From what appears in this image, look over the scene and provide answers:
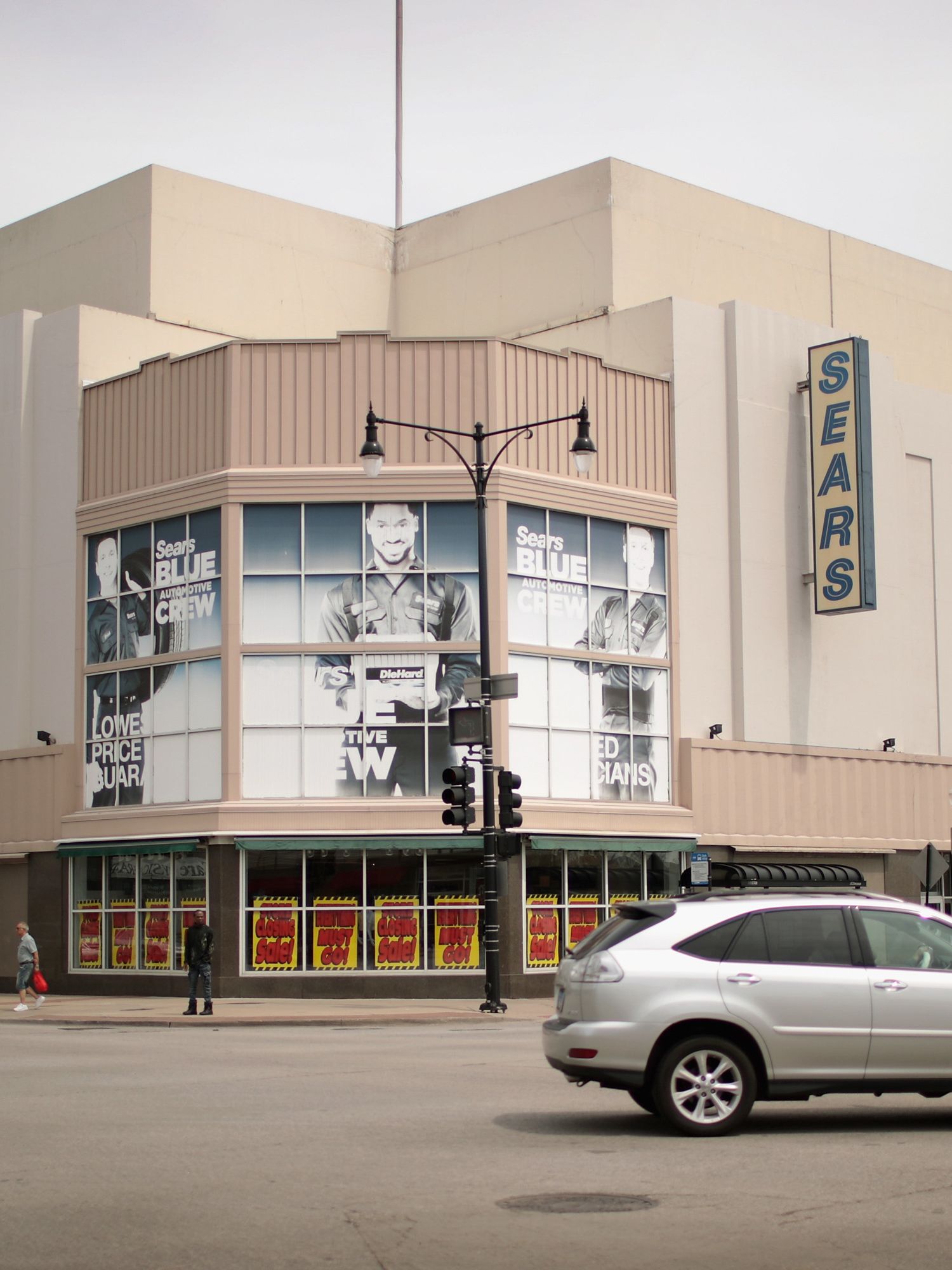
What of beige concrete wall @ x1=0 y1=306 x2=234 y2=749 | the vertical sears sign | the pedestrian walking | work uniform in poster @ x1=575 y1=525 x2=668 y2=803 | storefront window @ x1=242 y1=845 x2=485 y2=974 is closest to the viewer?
the pedestrian walking

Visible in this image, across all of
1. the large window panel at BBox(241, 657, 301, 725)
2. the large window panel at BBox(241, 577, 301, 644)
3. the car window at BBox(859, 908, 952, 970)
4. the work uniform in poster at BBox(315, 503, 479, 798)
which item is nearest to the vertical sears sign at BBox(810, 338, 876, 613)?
the work uniform in poster at BBox(315, 503, 479, 798)

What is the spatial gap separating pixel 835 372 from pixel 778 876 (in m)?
11.4

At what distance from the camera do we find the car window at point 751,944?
39.4 feet

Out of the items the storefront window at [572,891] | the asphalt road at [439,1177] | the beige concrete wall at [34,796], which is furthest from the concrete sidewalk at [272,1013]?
the asphalt road at [439,1177]

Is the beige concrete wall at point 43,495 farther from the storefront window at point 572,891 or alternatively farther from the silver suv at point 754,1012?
the silver suv at point 754,1012

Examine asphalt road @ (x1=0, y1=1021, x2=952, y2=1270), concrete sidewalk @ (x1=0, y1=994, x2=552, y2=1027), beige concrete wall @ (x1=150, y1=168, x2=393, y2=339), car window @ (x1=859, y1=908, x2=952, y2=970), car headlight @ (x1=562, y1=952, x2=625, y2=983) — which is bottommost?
concrete sidewalk @ (x1=0, y1=994, x2=552, y2=1027)

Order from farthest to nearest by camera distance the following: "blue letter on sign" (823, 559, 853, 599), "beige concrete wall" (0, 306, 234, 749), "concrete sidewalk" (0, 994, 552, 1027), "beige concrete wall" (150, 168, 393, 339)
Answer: "beige concrete wall" (150, 168, 393, 339), "blue letter on sign" (823, 559, 853, 599), "beige concrete wall" (0, 306, 234, 749), "concrete sidewalk" (0, 994, 552, 1027)

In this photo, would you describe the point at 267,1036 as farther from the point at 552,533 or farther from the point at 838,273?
the point at 838,273

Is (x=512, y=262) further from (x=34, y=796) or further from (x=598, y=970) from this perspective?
(x=598, y=970)

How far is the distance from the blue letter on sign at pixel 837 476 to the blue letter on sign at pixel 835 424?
1.29 ft

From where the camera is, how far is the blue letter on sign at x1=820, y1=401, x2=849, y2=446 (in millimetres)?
39125

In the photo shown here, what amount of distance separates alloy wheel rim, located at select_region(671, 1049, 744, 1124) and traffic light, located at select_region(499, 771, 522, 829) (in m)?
14.5

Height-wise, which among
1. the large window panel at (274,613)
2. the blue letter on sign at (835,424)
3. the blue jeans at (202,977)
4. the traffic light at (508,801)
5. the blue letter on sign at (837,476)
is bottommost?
the blue jeans at (202,977)

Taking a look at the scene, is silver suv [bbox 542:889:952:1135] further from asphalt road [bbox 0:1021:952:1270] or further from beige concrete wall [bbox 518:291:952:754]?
beige concrete wall [bbox 518:291:952:754]
